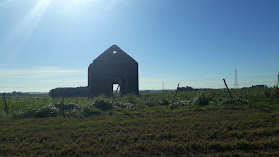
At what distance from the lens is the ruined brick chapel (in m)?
24.6

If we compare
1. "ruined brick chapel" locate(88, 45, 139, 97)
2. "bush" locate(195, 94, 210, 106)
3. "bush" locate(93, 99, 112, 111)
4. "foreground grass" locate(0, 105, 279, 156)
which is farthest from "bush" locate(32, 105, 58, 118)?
"ruined brick chapel" locate(88, 45, 139, 97)

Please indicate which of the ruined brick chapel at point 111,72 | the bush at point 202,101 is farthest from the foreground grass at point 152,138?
the ruined brick chapel at point 111,72

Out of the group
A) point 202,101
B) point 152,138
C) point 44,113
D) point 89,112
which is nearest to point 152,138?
point 152,138

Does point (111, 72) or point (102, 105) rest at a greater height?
point (111, 72)

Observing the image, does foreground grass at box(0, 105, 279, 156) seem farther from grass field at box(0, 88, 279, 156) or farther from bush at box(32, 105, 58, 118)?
bush at box(32, 105, 58, 118)

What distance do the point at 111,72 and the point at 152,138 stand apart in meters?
19.1

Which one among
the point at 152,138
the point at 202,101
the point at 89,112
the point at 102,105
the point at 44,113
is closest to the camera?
the point at 152,138

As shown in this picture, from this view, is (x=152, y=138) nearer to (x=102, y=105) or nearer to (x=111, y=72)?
(x=102, y=105)

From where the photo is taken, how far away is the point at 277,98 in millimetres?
12492

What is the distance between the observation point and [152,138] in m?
6.27

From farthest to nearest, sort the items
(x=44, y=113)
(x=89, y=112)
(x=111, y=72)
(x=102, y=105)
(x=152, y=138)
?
(x=111, y=72), (x=102, y=105), (x=44, y=113), (x=89, y=112), (x=152, y=138)

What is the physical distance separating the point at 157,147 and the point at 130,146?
699 millimetres

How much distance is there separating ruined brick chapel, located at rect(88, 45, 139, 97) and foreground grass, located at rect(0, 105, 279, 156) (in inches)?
637

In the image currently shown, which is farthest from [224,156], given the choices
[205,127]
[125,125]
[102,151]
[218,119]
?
[125,125]
